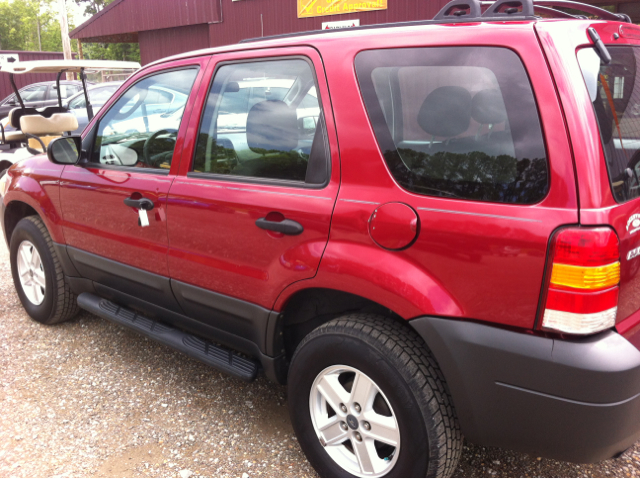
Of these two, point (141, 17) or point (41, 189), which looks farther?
point (141, 17)

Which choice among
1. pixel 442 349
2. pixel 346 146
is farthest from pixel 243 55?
pixel 442 349

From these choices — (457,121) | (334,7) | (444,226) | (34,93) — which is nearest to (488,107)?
(457,121)

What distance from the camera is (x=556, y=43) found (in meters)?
1.63

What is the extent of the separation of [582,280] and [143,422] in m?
2.25

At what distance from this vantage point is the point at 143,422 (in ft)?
9.18

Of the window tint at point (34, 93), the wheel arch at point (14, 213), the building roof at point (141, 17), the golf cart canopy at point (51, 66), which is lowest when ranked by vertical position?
the wheel arch at point (14, 213)

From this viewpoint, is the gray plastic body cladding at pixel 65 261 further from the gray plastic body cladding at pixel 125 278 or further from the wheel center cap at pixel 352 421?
the wheel center cap at pixel 352 421

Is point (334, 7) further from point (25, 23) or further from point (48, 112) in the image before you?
point (25, 23)

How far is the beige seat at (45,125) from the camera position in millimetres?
5457

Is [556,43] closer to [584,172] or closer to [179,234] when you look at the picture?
[584,172]

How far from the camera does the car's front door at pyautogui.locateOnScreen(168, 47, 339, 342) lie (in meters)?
2.15

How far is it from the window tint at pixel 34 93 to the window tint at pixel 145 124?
1306 centimetres

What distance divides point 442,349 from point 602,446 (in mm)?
563

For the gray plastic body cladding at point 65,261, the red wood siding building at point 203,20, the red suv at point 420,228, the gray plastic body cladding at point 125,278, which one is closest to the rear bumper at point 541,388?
the red suv at point 420,228
